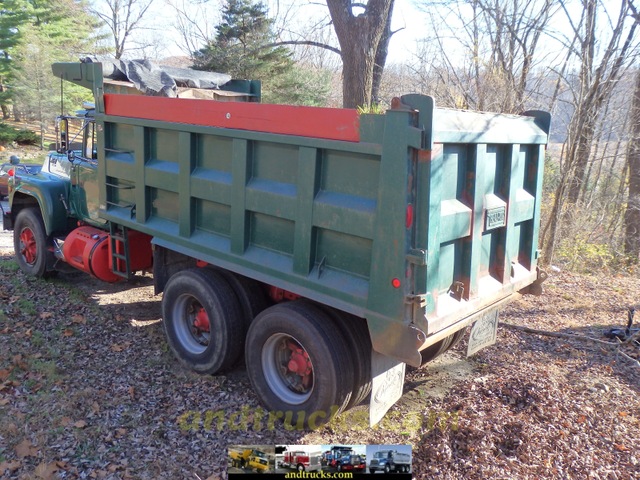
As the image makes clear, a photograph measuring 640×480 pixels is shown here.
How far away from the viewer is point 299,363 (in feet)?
13.1

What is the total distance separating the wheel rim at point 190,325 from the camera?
4.89 m

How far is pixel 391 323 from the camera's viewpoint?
3.29 m

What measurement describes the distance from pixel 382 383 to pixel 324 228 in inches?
44.2

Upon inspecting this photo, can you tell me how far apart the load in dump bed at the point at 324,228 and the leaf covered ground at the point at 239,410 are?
13.3 inches

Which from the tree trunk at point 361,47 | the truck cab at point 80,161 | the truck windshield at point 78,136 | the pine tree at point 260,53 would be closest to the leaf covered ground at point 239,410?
the truck cab at point 80,161

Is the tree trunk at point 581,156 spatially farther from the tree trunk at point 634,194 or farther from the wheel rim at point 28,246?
the wheel rim at point 28,246

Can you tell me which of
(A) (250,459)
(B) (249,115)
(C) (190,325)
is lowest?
(A) (250,459)

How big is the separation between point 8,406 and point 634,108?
47.1 ft

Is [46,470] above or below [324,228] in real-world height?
below

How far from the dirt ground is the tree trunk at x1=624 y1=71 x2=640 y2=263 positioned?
902 centimetres

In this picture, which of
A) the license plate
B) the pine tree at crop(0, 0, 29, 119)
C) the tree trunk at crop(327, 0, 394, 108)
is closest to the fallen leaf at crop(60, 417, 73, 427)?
the license plate

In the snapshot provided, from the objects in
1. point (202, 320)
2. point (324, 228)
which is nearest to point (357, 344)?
point (324, 228)

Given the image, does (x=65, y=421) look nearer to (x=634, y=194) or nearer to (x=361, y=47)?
(x=361, y=47)

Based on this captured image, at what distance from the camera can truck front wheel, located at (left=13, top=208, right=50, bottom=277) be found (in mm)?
6805
